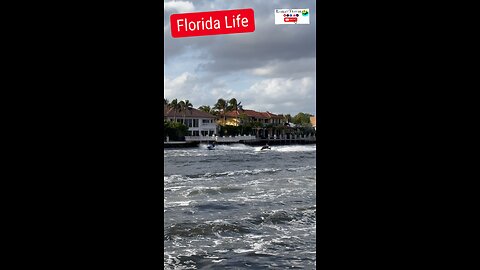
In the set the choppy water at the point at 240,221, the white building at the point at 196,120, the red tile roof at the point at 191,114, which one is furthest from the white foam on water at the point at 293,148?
the choppy water at the point at 240,221

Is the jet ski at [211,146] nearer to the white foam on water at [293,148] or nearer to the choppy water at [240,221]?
the white foam on water at [293,148]

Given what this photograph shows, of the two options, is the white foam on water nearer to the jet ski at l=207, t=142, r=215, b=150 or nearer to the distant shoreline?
the distant shoreline

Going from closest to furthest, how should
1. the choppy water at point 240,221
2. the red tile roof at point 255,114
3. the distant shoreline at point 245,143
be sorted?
the choppy water at point 240,221 → the distant shoreline at point 245,143 → the red tile roof at point 255,114

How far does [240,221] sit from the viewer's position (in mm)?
14594

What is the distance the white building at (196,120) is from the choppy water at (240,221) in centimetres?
1734

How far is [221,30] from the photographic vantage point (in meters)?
2.35

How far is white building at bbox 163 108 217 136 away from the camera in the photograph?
5041 centimetres

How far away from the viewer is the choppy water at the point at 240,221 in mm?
9492

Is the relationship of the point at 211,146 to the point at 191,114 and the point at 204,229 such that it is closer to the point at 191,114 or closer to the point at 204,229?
the point at 191,114

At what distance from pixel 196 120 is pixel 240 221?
125 ft

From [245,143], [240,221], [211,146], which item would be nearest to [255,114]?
[245,143]

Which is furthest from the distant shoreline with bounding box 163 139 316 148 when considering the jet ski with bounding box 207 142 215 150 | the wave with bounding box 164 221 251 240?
the wave with bounding box 164 221 251 240

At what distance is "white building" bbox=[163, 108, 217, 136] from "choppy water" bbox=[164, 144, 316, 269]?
17.3 meters

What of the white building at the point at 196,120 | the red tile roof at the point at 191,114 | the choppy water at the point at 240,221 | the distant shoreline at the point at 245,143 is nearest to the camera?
the choppy water at the point at 240,221
